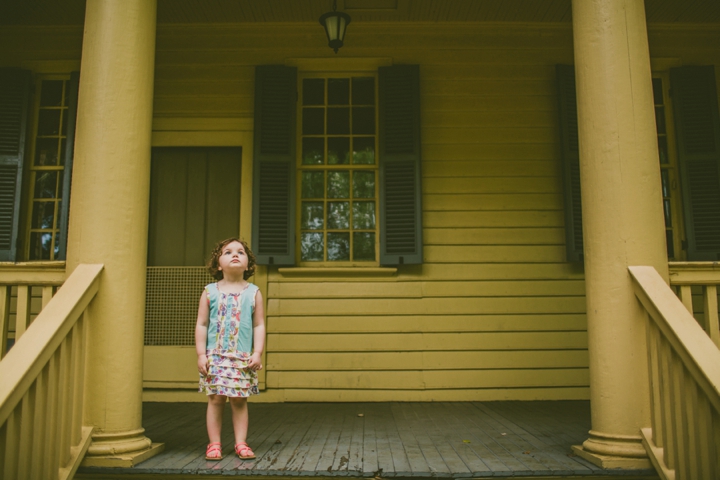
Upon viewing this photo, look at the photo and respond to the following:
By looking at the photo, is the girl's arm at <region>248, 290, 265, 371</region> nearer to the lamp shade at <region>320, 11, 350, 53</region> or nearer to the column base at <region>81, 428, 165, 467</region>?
the column base at <region>81, 428, 165, 467</region>

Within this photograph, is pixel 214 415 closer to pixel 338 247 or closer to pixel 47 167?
pixel 338 247

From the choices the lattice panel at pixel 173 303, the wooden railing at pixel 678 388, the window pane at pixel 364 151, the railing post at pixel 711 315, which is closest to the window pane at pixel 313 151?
the window pane at pixel 364 151

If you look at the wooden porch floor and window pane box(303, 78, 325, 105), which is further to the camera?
window pane box(303, 78, 325, 105)

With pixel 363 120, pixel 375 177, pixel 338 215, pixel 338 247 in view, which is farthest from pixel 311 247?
pixel 363 120

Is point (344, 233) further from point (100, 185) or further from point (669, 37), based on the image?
point (669, 37)

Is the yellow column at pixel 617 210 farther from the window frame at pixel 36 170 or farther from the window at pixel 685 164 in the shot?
the window frame at pixel 36 170

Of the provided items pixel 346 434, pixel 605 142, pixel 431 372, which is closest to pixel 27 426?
pixel 346 434

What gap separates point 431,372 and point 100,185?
349 centimetres

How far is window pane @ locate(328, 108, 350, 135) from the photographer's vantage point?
5.79 metres

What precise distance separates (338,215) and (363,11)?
2079 millimetres

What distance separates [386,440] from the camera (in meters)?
3.67

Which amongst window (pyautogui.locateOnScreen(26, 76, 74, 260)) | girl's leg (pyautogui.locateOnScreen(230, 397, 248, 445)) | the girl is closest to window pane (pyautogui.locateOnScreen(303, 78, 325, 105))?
window (pyautogui.locateOnScreen(26, 76, 74, 260))

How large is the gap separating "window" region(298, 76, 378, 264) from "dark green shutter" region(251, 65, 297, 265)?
0.74 feet

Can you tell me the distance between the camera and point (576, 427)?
406cm
